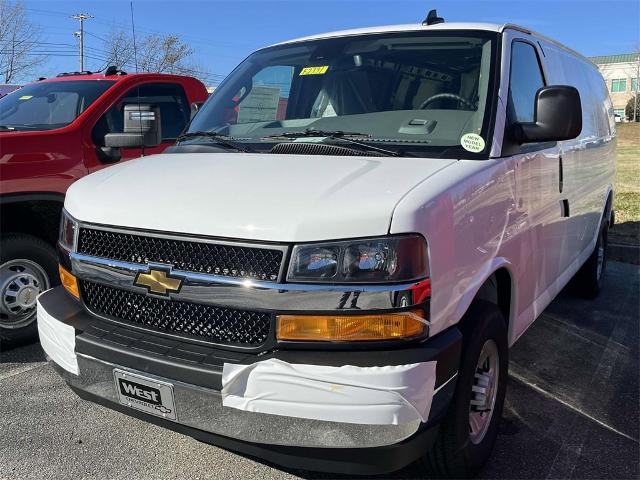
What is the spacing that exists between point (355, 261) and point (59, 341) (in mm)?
1435

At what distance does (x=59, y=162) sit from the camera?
14.7 ft

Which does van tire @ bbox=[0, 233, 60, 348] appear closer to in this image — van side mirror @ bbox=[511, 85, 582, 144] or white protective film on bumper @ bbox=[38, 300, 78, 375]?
white protective film on bumper @ bbox=[38, 300, 78, 375]

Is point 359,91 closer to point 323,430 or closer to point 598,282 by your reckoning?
point 323,430

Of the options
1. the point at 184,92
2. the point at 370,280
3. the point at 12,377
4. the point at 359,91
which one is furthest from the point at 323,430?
the point at 184,92

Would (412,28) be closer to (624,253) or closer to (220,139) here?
(220,139)

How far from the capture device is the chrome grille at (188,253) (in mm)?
2176

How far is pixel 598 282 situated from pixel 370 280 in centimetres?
463

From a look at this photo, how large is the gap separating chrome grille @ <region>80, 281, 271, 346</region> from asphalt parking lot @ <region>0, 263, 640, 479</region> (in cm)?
82

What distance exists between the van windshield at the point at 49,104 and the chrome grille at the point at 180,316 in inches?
105

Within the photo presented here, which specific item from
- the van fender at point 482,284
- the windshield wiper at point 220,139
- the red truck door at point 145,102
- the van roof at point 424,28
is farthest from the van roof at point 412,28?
the red truck door at point 145,102

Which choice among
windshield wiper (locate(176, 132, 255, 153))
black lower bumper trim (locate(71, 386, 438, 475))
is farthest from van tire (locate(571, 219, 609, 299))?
black lower bumper trim (locate(71, 386, 438, 475))

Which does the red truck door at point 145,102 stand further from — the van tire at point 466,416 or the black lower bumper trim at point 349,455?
the van tire at point 466,416

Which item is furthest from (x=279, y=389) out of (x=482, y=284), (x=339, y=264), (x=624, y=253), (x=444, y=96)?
(x=624, y=253)

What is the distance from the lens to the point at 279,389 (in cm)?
209
